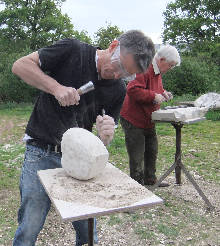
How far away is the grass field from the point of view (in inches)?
126

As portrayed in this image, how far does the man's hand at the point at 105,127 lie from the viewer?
6.95ft

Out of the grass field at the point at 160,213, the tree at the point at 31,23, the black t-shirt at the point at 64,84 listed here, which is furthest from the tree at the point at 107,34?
the black t-shirt at the point at 64,84

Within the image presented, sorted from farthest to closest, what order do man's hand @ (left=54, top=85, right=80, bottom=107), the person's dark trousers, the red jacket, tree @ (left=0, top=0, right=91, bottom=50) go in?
1. tree @ (left=0, top=0, right=91, bottom=50)
2. the person's dark trousers
3. the red jacket
4. man's hand @ (left=54, top=85, right=80, bottom=107)

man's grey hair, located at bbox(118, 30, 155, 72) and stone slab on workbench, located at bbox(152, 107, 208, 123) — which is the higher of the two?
man's grey hair, located at bbox(118, 30, 155, 72)

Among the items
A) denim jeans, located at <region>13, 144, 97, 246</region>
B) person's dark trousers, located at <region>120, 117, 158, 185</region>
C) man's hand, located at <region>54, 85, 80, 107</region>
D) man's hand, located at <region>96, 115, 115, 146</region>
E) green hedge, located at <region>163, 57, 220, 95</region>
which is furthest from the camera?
green hedge, located at <region>163, 57, 220, 95</region>

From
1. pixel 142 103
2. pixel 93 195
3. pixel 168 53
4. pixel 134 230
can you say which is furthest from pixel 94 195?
pixel 168 53

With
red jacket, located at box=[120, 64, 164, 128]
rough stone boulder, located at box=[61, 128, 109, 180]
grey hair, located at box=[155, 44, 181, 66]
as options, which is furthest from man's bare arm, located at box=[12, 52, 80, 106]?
grey hair, located at box=[155, 44, 181, 66]

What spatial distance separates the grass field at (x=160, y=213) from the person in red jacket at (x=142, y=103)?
0.55 meters

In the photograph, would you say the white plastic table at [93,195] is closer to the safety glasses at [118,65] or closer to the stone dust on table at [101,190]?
the stone dust on table at [101,190]

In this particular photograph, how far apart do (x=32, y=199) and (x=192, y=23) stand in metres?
19.3

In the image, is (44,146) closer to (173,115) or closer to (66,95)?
(66,95)

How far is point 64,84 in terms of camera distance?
211 centimetres

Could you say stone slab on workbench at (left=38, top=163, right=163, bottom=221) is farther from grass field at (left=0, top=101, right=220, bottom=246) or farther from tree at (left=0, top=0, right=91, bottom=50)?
tree at (left=0, top=0, right=91, bottom=50)

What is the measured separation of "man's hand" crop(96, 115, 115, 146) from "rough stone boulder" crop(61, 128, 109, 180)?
0.42 ft
